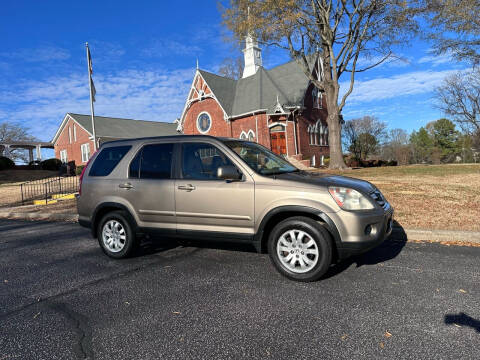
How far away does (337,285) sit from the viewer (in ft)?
12.6

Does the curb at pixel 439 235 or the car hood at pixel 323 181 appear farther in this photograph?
the curb at pixel 439 235

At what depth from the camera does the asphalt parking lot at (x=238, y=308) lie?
261cm

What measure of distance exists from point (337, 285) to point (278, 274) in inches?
31.6

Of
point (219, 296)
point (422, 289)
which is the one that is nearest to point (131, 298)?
point (219, 296)

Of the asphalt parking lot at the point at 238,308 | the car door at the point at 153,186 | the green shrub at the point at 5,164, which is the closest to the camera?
the asphalt parking lot at the point at 238,308

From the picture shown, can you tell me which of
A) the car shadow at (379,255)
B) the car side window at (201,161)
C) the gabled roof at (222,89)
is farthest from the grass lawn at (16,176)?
the car shadow at (379,255)

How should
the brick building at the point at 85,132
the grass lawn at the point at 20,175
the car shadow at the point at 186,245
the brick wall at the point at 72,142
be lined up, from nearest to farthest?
the car shadow at the point at 186,245
the grass lawn at the point at 20,175
the brick building at the point at 85,132
the brick wall at the point at 72,142

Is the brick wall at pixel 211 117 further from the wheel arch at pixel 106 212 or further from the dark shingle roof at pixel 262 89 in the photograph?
the wheel arch at pixel 106 212

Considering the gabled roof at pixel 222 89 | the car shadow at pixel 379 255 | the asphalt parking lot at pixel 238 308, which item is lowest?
the asphalt parking lot at pixel 238 308

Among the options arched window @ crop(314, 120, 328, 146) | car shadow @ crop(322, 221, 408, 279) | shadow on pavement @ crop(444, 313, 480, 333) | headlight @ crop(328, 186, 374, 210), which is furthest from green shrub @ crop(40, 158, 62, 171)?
shadow on pavement @ crop(444, 313, 480, 333)

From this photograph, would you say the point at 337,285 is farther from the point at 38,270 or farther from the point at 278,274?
the point at 38,270

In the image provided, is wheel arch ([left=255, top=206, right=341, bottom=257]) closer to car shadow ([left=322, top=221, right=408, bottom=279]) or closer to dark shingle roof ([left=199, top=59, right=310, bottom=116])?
car shadow ([left=322, top=221, right=408, bottom=279])

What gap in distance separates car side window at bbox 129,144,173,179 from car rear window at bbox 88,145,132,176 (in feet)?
1.16

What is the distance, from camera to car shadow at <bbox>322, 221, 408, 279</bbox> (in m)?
4.48
